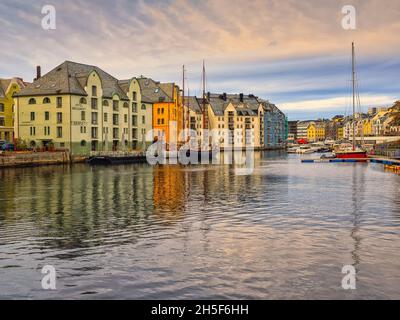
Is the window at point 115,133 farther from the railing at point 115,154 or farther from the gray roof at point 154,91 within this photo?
the gray roof at point 154,91

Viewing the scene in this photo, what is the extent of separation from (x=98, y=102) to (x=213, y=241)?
8366 cm

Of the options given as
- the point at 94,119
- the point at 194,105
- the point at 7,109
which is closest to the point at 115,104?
the point at 94,119

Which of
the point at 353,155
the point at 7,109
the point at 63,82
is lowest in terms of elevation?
the point at 353,155

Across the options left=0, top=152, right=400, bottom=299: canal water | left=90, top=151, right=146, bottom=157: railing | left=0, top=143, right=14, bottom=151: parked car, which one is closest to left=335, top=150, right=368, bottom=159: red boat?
left=90, top=151, right=146, bottom=157: railing

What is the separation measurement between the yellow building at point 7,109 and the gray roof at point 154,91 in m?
37.1

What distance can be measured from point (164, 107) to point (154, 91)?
639 centimetres

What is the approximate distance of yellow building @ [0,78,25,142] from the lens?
104 m

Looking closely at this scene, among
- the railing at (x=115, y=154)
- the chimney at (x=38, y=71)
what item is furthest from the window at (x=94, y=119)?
the chimney at (x=38, y=71)

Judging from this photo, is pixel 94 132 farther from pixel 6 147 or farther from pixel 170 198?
pixel 170 198

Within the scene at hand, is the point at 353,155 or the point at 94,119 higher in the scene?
the point at 94,119

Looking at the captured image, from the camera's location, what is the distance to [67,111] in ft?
299

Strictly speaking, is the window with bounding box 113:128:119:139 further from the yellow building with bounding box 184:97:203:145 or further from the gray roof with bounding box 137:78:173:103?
the yellow building with bounding box 184:97:203:145

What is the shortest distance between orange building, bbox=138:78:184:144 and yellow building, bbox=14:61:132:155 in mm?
27383

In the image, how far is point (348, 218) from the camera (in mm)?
25594
